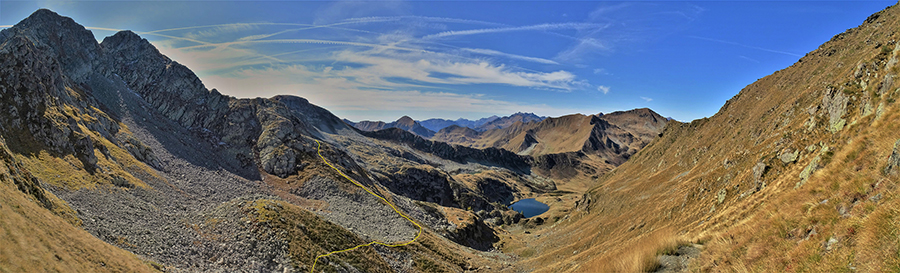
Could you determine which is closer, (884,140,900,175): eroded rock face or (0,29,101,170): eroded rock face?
(884,140,900,175): eroded rock face

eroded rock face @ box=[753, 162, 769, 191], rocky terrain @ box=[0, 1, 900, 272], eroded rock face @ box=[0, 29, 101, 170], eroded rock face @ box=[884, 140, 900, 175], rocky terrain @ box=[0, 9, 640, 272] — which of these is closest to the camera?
eroded rock face @ box=[884, 140, 900, 175]

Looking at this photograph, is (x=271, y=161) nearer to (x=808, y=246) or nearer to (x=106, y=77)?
(x=106, y=77)

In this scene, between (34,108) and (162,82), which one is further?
(162,82)

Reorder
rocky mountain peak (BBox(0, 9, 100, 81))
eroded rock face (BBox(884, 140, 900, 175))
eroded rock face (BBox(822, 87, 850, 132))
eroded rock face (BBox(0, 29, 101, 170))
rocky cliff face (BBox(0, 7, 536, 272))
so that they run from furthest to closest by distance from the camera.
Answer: rocky mountain peak (BBox(0, 9, 100, 81)), eroded rock face (BBox(0, 29, 101, 170)), rocky cliff face (BBox(0, 7, 536, 272)), eroded rock face (BBox(822, 87, 850, 132)), eroded rock face (BBox(884, 140, 900, 175))

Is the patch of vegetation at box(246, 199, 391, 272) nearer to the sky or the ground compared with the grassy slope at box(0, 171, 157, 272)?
nearer to the ground

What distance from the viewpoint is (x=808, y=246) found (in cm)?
1062

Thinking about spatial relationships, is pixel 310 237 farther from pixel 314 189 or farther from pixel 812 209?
pixel 812 209

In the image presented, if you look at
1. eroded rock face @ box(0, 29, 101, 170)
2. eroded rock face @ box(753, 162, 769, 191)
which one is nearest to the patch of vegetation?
eroded rock face @ box(0, 29, 101, 170)

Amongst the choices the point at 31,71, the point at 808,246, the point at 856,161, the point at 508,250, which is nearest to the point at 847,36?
the point at 508,250

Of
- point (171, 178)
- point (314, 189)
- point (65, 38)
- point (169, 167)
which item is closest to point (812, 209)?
point (314, 189)

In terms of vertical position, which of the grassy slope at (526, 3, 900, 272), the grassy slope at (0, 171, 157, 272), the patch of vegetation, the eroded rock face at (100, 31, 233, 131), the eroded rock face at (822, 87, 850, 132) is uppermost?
the eroded rock face at (100, 31, 233, 131)

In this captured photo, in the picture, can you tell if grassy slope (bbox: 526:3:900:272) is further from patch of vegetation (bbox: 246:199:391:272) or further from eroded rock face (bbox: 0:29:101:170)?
eroded rock face (bbox: 0:29:101:170)

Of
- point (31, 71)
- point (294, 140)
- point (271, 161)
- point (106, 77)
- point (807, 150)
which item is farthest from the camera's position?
point (106, 77)

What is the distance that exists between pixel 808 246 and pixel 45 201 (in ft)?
154
